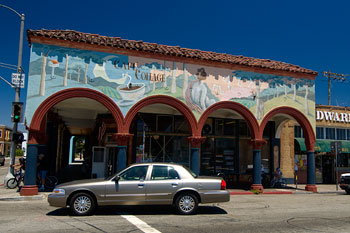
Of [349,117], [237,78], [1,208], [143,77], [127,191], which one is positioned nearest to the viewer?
[127,191]

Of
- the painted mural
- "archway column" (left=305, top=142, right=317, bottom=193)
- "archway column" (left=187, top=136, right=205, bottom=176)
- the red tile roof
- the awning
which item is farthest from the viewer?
the awning

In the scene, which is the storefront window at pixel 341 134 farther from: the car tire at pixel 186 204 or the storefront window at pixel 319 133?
the car tire at pixel 186 204

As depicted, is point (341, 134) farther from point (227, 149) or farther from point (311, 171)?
point (227, 149)

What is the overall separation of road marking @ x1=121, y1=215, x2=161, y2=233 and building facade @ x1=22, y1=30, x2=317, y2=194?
5.71m

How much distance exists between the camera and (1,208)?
10227 mm

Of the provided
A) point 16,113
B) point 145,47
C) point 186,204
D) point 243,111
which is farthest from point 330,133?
point 16,113

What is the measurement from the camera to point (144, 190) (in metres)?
9.06

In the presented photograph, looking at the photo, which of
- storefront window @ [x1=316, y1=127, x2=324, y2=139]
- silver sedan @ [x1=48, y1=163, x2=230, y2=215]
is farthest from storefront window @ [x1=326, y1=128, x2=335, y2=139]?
silver sedan @ [x1=48, y1=163, x2=230, y2=215]

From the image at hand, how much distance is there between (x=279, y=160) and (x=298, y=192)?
398 cm

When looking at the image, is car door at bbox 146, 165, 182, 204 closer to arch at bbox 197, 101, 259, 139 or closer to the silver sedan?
the silver sedan

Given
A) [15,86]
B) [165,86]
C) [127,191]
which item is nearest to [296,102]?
[165,86]

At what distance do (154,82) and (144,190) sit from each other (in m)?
7.19

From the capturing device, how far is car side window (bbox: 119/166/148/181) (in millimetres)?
9172

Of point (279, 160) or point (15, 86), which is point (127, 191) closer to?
point (15, 86)
